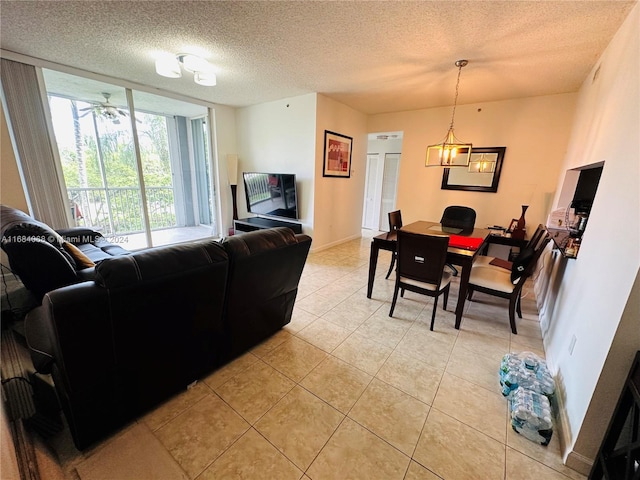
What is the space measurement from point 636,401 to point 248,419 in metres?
1.74

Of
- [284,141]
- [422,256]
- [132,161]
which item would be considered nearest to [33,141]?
[132,161]

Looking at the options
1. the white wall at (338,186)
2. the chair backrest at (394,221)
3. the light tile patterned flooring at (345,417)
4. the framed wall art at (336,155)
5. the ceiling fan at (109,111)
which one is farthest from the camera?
the framed wall art at (336,155)

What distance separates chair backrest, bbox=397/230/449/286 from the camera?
86.1 inches

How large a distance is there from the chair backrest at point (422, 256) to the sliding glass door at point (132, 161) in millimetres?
4096

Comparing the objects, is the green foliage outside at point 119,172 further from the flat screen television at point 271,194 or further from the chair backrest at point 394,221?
the chair backrest at point 394,221

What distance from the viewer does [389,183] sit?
6.32 metres

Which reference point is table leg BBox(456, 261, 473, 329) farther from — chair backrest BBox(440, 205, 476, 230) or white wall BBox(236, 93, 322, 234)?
white wall BBox(236, 93, 322, 234)

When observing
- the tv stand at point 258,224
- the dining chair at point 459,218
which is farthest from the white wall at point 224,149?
the dining chair at point 459,218

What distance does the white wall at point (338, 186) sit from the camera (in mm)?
4293

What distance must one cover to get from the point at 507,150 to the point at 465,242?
2.30 metres

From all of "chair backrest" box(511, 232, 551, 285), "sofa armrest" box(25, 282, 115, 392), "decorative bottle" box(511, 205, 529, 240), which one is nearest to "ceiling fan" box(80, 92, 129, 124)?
"sofa armrest" box(25, 282, 115, 392)

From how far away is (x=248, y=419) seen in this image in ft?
4.83

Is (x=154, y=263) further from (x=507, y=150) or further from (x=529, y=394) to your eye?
(x=507, y=150)

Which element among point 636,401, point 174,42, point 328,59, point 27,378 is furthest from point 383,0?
point 27,378
